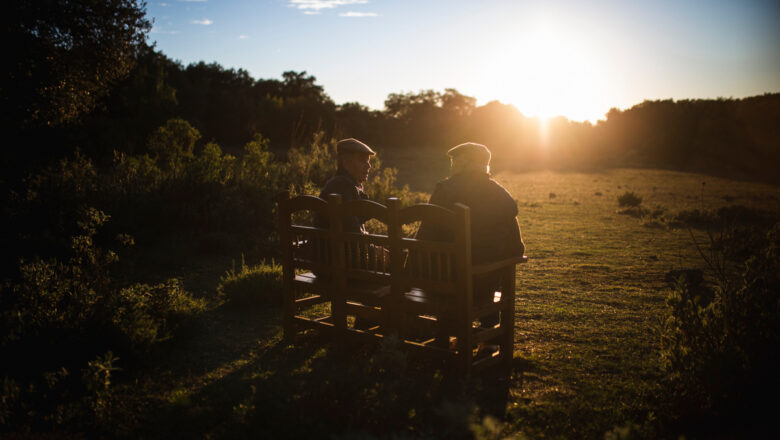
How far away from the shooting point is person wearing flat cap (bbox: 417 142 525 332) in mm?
4414

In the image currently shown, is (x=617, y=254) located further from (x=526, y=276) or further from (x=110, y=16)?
(x=110, y=16)

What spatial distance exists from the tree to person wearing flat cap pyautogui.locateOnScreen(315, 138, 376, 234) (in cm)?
1245

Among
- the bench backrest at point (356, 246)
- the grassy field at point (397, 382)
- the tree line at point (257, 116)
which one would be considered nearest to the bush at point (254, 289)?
the grassy field at point (397, 382)

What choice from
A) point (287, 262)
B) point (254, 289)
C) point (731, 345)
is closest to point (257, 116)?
point (254, 289)

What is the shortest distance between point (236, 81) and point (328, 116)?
1970 centimetres

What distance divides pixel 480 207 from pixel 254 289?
3471mm

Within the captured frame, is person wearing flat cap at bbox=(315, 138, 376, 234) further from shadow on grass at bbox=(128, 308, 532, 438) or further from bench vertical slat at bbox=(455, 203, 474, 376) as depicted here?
bench vertical slat at bbox=(455, 203, 474, 376)

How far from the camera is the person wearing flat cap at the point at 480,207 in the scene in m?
4.41

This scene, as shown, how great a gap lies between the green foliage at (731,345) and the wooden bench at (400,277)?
4.55ft

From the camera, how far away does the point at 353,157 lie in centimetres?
535

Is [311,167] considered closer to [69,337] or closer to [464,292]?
[69,337]

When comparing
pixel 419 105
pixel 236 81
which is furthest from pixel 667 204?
pixel 236 81

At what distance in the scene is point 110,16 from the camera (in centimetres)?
1438

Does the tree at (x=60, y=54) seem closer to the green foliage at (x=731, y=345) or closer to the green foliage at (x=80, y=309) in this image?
the green foliage at (x=80, y=309)
